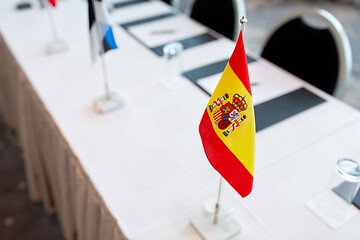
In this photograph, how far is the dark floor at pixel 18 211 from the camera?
5.57ft

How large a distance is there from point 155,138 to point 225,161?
1.53 feet

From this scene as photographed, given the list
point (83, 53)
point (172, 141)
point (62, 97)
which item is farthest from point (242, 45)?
point (83, 53)

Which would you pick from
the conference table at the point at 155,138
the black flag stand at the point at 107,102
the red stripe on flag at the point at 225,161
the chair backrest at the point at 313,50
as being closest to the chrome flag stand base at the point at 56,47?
the conference table at the point at 155,138

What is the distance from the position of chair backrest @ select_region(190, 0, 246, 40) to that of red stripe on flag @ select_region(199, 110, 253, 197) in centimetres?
125

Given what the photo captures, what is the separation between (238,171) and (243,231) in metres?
0.24

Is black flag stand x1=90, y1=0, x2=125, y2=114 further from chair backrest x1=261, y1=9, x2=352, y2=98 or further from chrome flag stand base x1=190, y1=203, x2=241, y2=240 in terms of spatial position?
chair backrest x1=261, y1=9, x2=352, y2=98

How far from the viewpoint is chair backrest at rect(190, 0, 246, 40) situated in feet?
6.15

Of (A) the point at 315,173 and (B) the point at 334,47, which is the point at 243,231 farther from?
(B) the point at 334,47

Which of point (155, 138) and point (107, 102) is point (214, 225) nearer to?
point (155, 138)

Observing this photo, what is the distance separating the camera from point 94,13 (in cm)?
112

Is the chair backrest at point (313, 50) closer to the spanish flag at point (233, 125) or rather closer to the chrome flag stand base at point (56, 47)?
the spanish flag at point (233, 125)

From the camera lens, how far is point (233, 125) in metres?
0.70

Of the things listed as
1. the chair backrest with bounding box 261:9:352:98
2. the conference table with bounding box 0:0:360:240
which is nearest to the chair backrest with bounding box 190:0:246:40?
the conference table with bounding box 0:0:360:240

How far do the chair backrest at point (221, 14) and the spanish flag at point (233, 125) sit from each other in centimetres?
126
